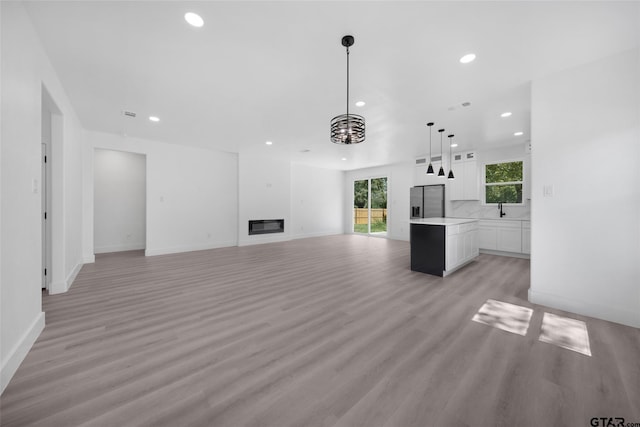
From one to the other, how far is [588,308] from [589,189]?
1312mm

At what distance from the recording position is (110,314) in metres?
2.62

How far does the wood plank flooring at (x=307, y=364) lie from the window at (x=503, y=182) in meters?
3.86

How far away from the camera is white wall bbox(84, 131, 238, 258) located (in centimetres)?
543

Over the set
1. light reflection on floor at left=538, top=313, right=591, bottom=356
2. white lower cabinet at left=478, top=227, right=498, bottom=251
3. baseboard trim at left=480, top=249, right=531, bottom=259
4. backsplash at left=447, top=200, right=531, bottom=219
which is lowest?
light reflection on floor at left=538, top=313, right=591, bottom=356

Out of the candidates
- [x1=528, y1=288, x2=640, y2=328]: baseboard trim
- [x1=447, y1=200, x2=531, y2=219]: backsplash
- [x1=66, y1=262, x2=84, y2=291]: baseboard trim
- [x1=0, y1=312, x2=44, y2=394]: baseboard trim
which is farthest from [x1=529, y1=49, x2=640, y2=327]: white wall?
[x1=66, y1=262, x2=84, y2=291]: baseboard trim

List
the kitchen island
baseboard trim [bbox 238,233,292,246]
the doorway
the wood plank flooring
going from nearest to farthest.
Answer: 1. the wood plank flooring
2. the doorway
3. the kitchen island
4. baseboard trim [bbox 238,233,292,246]

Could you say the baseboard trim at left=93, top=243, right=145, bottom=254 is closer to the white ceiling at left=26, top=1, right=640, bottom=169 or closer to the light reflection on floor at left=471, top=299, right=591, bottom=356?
the white ceiling at left=26, top=1, right=640, bottom=169

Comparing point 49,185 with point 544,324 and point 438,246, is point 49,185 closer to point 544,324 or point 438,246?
point 438,246

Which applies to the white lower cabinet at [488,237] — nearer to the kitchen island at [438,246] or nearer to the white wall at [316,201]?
the kitchen island at [438,246]

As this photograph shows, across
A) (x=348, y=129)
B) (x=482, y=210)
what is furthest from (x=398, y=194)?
(x=348, y=129)

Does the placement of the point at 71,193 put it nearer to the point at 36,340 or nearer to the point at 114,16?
the point at 36,340

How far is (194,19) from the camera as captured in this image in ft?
6.61

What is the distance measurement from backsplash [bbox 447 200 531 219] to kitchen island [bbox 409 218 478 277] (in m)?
2.36

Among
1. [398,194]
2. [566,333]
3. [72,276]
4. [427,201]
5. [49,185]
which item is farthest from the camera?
[398,194]
